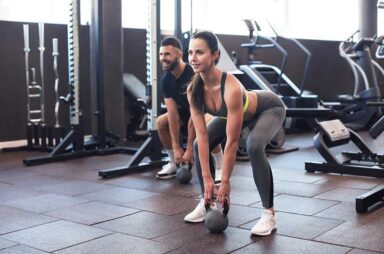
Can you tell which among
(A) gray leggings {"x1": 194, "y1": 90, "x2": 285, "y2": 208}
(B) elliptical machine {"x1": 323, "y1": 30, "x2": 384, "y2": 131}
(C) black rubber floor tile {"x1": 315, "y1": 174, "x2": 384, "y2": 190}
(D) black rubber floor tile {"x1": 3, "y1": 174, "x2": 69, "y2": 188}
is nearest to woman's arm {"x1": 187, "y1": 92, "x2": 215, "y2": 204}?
(A) gray leggings {"x1": 194, "y1": 90, "x2": 285, "y2": 208}

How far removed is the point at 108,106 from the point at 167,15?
197 cm

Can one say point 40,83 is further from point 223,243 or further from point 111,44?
point 223,243

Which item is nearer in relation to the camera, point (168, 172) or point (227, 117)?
point (227, 117)

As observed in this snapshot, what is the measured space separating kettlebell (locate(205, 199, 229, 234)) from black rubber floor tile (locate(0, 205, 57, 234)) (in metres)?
0.99

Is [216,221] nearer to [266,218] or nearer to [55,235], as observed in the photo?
[266,218]

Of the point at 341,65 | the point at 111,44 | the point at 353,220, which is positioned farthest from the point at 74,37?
the point at 341,65

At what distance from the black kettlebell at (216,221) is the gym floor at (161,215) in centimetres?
4

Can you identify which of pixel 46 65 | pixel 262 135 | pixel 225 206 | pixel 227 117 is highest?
pixel 46 65

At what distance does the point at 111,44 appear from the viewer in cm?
652

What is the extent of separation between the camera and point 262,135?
2752 millimetres

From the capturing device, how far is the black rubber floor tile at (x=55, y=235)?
2.67 m

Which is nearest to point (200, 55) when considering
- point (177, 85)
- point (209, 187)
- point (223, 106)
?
point (223, 106)

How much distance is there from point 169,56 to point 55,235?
5.33 feet

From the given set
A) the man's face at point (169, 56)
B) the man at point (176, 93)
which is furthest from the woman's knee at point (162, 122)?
the man's face at point (169, 56)
